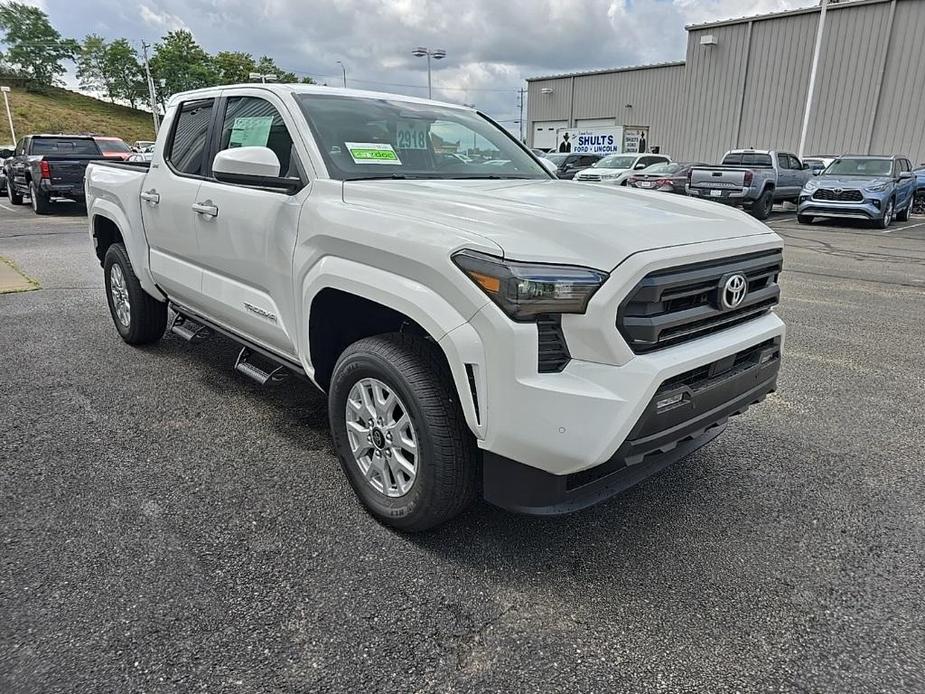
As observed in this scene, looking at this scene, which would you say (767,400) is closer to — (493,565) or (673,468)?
(673,468)

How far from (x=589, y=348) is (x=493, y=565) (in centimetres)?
101

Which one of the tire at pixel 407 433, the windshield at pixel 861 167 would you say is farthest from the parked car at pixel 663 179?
the tire at pixel 407 433

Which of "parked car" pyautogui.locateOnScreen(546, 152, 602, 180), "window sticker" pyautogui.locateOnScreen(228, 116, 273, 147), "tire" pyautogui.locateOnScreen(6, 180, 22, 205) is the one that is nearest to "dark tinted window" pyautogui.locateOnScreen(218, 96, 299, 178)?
"window sticker" pyautogui.locateOnScreen(228, 116, 273, 147)

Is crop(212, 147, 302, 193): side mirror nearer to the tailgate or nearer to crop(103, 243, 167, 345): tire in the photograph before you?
crop(103, 243, 167, 345): tire

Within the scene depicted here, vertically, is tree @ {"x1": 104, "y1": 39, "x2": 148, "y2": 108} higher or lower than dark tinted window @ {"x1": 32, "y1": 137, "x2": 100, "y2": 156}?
higher

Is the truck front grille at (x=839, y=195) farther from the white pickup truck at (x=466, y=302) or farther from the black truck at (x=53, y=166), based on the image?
the black truck at (x=53, y=166)

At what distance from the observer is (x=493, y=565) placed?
2.65 metres

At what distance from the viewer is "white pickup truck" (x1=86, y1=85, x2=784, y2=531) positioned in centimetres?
221

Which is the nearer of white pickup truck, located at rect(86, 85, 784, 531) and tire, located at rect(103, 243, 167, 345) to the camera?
white pickup truck, located at rect(86, 85, 784, 531)

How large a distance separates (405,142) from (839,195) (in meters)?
15.7

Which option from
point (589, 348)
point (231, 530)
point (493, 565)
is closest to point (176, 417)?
point (231, 530)

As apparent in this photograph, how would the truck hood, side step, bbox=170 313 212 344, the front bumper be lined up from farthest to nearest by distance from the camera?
the front bumper < side step, bbox=170 313 212 344 < the truck hood

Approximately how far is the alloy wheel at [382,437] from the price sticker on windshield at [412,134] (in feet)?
4.87

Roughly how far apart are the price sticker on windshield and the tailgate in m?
14.9
